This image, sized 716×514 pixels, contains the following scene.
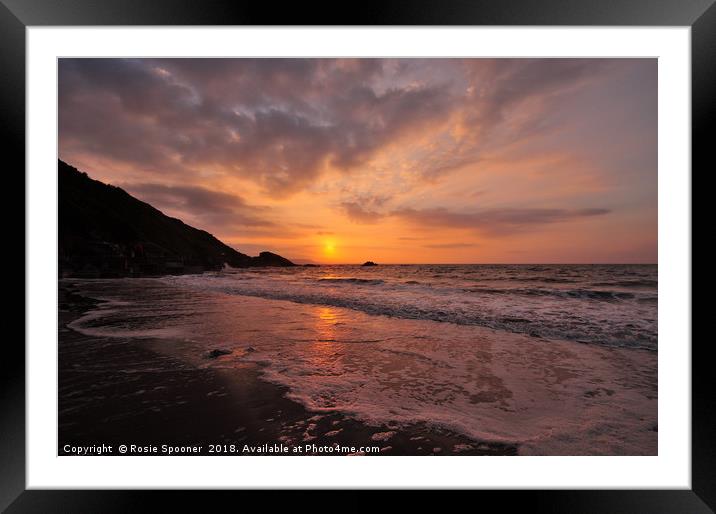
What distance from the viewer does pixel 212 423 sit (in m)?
1.95

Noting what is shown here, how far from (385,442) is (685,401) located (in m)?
1.88

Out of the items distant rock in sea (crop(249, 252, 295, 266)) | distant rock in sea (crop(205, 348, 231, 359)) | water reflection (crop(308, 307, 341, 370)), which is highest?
distant rock in sea (crop(249, 252, 295, 266))

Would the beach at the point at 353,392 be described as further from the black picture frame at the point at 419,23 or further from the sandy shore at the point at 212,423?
the black picture frame at the point at 419,23

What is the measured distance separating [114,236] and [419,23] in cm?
2751

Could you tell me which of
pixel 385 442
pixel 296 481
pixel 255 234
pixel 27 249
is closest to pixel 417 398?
pixel 385 442

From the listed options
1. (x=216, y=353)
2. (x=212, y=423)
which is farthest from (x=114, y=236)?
(x=212, y=423)

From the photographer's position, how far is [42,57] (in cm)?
170

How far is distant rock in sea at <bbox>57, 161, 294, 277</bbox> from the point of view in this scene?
1411 cm

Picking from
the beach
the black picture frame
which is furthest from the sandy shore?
the black picture frame

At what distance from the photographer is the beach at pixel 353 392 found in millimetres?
1839

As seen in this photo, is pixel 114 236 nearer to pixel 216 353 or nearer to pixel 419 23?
pixel 216 353

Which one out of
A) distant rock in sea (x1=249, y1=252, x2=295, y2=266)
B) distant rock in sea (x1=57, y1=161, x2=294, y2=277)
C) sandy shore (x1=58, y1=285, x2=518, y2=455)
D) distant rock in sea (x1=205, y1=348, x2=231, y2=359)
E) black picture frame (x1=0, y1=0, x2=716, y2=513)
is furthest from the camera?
distant rock in sea (x1=249, y1=252, x2=295, y2=266)

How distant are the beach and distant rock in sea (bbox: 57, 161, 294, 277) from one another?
1.66 m

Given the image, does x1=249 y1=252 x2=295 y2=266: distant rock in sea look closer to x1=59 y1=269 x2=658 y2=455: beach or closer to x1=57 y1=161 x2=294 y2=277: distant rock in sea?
x1=57 y1=161 x2=294 y2=277: distant rock in sea
